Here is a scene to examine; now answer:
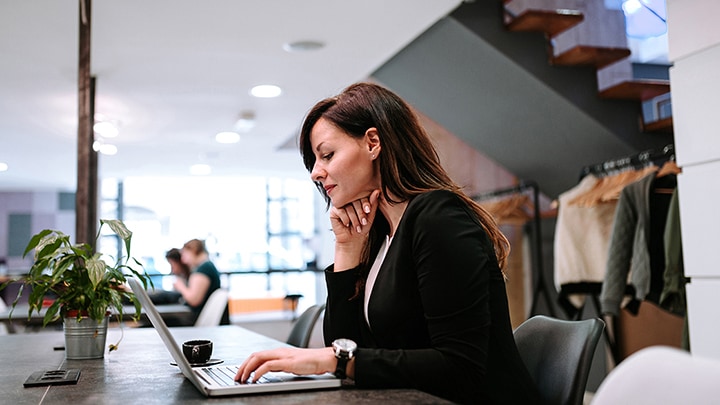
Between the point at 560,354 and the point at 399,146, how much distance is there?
0.51 meters

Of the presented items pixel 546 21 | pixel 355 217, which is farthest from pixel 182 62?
pixel 355 217

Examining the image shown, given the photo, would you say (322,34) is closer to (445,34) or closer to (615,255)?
(445,34)

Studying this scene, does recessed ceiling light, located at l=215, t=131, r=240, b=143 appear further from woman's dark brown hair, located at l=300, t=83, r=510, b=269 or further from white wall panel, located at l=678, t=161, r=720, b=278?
woman's dark brown hair, located at l=300, t=83, r=510, b=269

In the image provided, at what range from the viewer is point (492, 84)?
409 centimetres

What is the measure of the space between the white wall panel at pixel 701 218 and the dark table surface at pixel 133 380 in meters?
1.42

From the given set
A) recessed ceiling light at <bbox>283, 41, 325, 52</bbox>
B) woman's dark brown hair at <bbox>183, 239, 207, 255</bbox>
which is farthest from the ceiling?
woman's dark brown hair at <bbox>183, 239, 207, 255</bbox>

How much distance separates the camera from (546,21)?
11.7ft

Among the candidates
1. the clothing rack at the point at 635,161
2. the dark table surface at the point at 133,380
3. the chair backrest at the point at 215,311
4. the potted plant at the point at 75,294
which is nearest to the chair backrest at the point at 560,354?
the dark table surface at the point at 133,380

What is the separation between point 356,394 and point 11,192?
738cm

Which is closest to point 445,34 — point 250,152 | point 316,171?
point 316,171

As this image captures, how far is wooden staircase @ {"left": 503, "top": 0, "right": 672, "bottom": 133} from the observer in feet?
11.7

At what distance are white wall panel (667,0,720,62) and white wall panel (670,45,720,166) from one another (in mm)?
32

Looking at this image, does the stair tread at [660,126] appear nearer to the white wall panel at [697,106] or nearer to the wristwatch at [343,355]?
the white wall panel at [697,106]

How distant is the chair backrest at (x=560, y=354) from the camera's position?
129cm
